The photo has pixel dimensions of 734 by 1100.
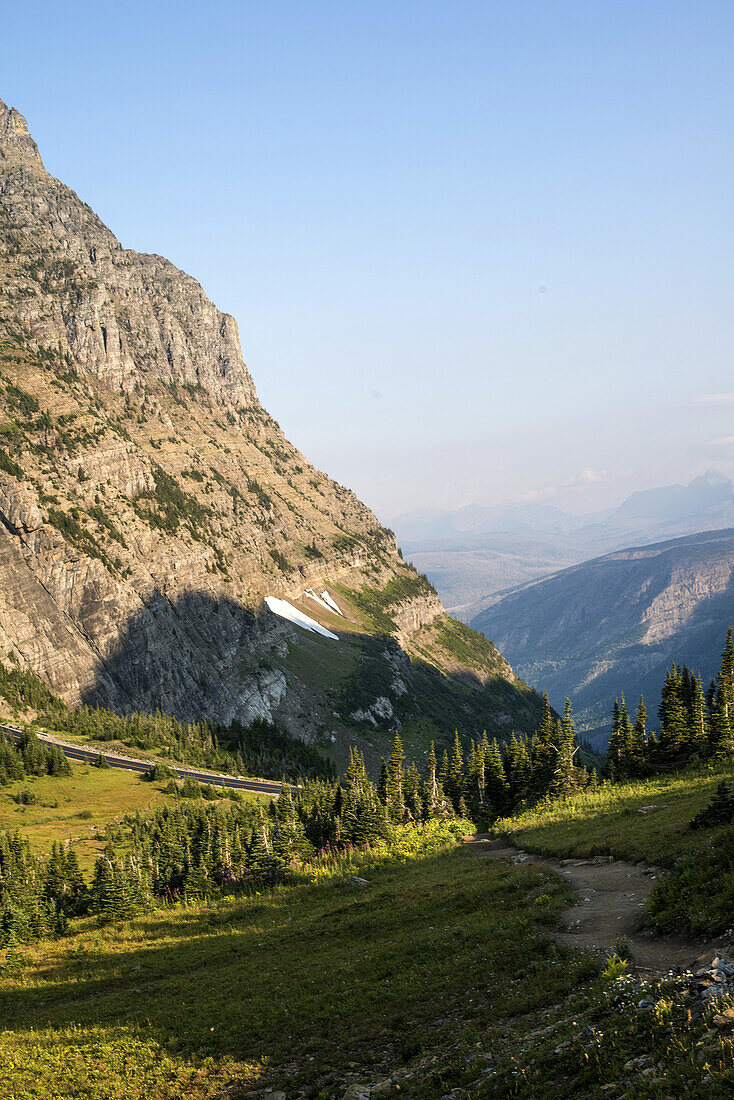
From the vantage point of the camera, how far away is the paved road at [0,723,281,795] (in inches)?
5541

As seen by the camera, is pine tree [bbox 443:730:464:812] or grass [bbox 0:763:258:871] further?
pine tree [bbox 443:730:464:812]

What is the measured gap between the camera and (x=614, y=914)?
28.6m

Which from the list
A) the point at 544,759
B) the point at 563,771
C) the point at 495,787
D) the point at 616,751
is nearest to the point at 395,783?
the point at 495,787

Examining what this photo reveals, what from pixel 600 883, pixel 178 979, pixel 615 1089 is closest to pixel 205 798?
pixel 178 979

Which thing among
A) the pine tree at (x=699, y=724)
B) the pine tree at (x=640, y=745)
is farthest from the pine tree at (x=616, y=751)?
the pine tree at (x=699, y=724)

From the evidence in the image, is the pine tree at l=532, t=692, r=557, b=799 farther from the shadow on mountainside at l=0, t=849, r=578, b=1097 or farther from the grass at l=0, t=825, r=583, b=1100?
the grass at l=0, t=825, r=583, b=1100

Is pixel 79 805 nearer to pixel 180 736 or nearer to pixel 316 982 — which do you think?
pixel 180 736

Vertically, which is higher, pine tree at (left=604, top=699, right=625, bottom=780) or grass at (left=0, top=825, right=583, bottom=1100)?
grass at (left=0, top=825, right=583, bottom=1100)

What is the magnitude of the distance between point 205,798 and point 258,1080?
105907mm

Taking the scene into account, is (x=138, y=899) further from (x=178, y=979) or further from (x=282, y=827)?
(x=178, y=979)

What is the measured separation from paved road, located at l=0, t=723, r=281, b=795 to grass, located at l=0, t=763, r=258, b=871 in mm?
8851

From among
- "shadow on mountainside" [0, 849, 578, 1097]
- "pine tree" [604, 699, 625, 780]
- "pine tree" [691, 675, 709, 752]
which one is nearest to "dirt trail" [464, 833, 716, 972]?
"shadow on mountainside" [0, 849, 578, 1097]

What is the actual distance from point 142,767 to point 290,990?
4827 inches

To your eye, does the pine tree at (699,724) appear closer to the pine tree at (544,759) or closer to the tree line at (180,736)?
A: the pine tree at (544,759)
